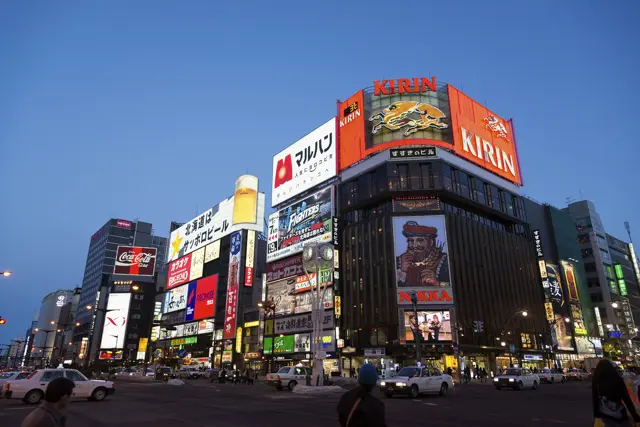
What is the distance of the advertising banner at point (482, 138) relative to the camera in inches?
2751

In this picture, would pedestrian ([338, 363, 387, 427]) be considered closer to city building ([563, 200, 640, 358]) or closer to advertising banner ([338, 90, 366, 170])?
advertising banner ([338, 90, 366, 170])

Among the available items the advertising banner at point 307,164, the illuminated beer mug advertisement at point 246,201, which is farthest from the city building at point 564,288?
the illuminated beer mug advertisement at point 246,201

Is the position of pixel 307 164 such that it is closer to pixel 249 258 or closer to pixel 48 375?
pixel 249 258

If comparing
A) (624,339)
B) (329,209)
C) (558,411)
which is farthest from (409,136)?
(624,339)

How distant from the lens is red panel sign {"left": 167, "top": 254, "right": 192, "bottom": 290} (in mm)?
108438

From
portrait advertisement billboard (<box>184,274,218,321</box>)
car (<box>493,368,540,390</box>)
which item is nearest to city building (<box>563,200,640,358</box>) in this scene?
car (<box>493,368,540,390</box>)

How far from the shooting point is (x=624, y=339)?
301ft

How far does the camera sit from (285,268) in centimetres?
7775

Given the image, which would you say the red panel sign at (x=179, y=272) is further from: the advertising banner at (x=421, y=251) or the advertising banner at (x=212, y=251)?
the advertising banner at (x=421, y=251)

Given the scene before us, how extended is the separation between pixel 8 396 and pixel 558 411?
23.1 metres

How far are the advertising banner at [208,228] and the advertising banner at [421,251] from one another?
39465 millimetres

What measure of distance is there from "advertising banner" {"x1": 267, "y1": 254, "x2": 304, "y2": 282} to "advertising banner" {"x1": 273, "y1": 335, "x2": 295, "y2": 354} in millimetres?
10235

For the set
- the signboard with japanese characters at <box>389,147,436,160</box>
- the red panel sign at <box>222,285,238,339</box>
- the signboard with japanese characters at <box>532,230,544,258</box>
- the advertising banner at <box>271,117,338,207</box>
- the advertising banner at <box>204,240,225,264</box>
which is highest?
the advertising banner at <box>271,117,338,207</box>

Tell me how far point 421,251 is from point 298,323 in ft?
80.2
